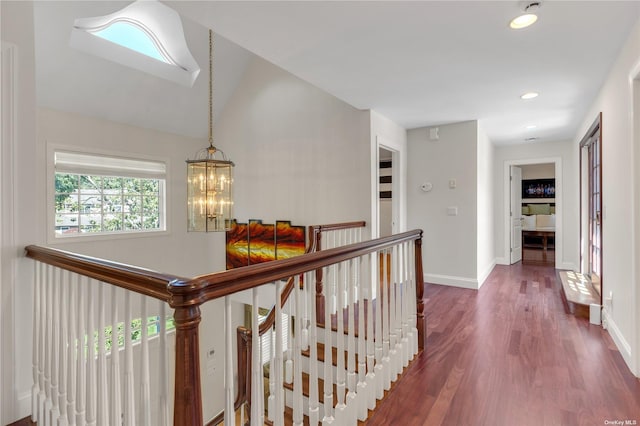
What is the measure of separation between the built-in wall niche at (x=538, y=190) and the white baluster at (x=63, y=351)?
8874mm

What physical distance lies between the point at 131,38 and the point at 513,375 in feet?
17.6

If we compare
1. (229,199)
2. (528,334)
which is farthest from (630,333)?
(229,199)

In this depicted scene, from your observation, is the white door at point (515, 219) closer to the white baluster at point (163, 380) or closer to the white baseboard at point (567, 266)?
the white baseboard at point (567, 266)

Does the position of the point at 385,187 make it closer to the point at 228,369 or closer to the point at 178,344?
the point at 228,369

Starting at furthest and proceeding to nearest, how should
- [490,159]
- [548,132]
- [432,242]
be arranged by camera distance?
[490,159]
[548,132]
[432,242]

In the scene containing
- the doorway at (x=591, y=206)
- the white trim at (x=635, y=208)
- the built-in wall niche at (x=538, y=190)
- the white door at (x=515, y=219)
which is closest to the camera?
the white trim at (x=635, y=208)

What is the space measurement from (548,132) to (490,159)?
90 centimetres

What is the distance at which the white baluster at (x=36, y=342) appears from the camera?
5.63 feet

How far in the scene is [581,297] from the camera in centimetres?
346

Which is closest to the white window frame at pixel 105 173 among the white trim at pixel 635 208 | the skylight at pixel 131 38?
the skylight at pixel 131 38

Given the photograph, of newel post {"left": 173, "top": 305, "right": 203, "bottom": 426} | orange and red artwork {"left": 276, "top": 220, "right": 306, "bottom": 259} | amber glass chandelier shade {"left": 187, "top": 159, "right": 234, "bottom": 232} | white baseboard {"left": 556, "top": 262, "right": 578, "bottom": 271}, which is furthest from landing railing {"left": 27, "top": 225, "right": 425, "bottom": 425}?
white baseboard {"left": 556, "top": 262, "right": 578, "bottom": 271}

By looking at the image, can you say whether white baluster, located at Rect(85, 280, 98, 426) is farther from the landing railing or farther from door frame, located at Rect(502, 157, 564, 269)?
door frame, located at Rect(502, 157, 564, 269)

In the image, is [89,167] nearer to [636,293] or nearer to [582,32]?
[582,32]

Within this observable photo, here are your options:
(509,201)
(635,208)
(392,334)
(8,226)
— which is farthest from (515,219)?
(8,226)
